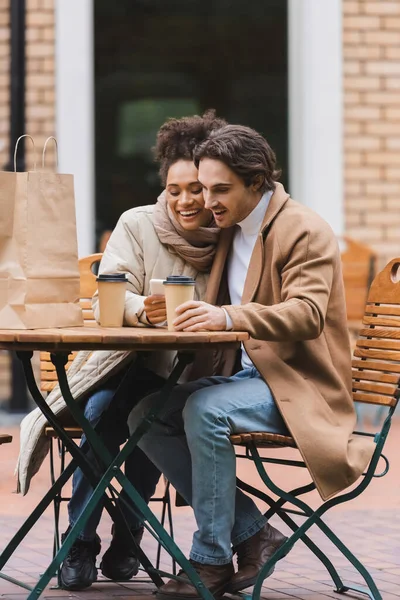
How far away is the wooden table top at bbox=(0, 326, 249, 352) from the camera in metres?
3.56

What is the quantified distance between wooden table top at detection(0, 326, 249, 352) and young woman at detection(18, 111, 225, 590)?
586 millimetres

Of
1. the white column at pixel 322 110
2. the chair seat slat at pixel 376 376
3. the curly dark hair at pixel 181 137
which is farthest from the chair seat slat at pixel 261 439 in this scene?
the white column at pixel 322 110

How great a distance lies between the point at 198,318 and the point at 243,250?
0.56 m

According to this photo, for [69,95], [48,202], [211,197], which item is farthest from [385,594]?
[69,95]

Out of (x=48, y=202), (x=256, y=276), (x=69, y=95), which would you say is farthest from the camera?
(x=69, y=95)

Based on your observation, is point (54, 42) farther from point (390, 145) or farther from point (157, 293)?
point (157, 293)

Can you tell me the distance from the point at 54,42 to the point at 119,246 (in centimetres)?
492

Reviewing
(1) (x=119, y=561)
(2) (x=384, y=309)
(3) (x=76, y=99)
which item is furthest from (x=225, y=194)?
(3) (x=76, y=99)

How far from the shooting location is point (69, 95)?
895 centimetres

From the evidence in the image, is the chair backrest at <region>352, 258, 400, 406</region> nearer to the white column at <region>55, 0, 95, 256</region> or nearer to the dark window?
the white column at <region>55, 0, 95, 256</region>

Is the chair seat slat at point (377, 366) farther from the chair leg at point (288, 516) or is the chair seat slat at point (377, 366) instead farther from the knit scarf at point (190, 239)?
the knit scarf at point (190, 239)

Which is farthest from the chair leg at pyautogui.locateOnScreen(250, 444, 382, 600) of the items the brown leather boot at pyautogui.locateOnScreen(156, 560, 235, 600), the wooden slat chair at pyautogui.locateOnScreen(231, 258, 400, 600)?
the brown leather boot at pyautogui.locateOnScreen(156, 560, 235, 600)

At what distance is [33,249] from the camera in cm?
381

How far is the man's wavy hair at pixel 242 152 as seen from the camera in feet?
13.4
